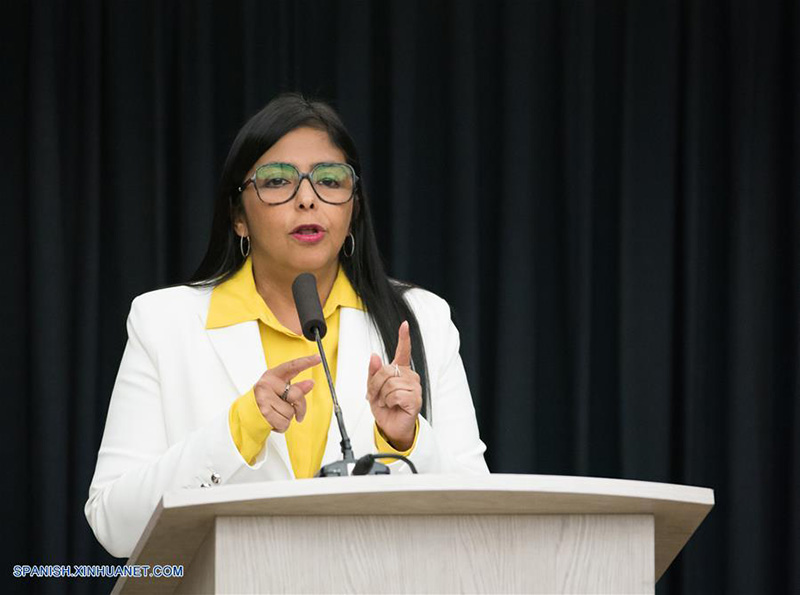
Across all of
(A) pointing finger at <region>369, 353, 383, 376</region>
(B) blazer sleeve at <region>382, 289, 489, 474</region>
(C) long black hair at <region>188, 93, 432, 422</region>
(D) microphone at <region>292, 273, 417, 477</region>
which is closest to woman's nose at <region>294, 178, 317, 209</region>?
(C) long black hair at <region>188, 93, 432, 422</region>

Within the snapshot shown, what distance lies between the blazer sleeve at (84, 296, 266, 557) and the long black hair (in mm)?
252

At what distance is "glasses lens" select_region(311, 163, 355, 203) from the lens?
2.71 metres

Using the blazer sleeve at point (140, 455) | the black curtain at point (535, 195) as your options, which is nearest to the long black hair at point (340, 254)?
the blazer sleeve at point (140, 455)

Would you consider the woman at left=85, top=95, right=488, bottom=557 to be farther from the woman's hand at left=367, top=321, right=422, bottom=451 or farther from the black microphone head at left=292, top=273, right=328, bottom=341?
the black microphone head at left=292, top=273, right=328, bottom=341

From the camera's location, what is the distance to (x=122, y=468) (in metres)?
2.49

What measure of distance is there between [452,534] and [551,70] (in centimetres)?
251

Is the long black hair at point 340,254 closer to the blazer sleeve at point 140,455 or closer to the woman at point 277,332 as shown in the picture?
the woman at point 277,332

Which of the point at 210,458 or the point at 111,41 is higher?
the point at 111,41

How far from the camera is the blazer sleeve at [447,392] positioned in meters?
2.66

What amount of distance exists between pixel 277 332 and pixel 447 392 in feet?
1.27

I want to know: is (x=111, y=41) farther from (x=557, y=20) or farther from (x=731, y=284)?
(x=731, y=284)

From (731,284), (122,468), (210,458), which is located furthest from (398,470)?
(731,284)

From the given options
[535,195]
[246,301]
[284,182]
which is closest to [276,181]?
[284,182]

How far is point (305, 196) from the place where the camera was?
2.68 meters
